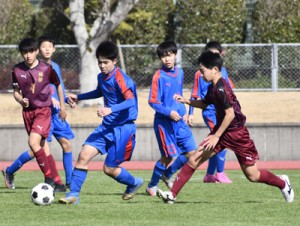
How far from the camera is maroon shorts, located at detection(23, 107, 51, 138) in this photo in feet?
38.7

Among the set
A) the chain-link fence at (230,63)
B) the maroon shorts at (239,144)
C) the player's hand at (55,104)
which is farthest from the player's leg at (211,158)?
the chain-link fence at (230,63)

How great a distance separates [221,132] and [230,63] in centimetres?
1547

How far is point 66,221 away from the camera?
9305 mm

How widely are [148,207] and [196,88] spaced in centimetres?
354

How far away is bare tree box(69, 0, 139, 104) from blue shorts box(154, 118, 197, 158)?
449 inches

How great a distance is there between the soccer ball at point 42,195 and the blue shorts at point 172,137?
2.40 meters

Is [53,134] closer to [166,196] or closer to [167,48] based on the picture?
[167,48]

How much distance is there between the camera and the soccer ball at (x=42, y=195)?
34.3 ft

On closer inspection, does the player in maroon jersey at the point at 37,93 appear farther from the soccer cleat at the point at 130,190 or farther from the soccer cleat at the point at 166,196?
the soccer cleat at the point at 166,196

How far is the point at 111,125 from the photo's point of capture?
Result: 11.0m

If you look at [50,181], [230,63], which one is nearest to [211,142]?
[50,181]

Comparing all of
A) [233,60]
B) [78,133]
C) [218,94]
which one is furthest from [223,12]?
[218,94]

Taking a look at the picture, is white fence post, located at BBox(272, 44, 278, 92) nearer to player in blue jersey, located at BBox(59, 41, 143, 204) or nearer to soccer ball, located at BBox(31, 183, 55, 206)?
player in blue jersey, located at BBox(59, 41, 143, 204)

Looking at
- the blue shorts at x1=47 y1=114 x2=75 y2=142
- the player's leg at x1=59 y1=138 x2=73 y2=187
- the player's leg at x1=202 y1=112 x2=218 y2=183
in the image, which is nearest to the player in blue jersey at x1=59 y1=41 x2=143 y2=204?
the blue shorts at x1=47 y1=114 x2=75 y2=142
